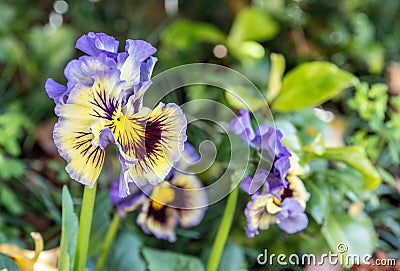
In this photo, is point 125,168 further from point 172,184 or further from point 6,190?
point 6,190

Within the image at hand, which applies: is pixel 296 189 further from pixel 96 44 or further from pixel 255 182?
pixel 96 44

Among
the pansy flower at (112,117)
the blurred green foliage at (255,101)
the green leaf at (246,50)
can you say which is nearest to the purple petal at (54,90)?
the pansy flower at (112,117)

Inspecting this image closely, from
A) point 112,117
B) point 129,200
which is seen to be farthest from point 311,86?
point 112,117

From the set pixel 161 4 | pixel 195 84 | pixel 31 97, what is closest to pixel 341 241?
pixel 195 84

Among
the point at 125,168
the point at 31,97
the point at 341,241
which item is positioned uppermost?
the point at 125,168

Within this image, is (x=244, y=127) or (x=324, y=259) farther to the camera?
(x=324, y=259)
